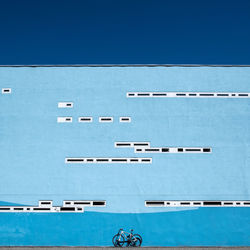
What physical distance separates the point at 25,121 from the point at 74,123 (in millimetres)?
2093

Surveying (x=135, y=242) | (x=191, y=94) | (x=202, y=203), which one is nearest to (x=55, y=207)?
(x=135, y=242)

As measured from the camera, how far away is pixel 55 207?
9.66 metres

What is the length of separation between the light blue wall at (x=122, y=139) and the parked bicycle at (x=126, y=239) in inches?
16.6

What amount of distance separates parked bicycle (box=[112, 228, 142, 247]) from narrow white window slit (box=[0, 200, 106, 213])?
4.26 feet

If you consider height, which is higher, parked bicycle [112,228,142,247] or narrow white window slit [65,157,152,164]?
narrow white window slit [65,157,152,164]

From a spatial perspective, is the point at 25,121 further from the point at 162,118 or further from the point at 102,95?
the point at 162,118

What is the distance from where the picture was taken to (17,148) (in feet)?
33.2

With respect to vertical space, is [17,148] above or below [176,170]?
above

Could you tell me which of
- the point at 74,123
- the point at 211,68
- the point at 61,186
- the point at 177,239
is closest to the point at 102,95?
the point at 74,123

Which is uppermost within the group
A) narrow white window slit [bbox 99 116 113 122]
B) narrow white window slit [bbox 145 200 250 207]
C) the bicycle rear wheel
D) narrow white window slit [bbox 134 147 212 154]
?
narrow white window slit [bbox 99 116 113 122]

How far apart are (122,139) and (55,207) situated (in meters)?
3.81

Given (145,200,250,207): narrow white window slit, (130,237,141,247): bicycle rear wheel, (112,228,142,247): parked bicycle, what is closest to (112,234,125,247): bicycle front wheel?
(112,228,142,247): parked bicycle

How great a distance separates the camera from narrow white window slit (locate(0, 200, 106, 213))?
9.64 metres

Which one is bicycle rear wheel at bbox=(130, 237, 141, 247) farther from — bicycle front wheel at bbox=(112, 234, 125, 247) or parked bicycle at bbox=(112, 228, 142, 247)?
bicycle front wheel at bbox=(112, 234, 125, 247)
